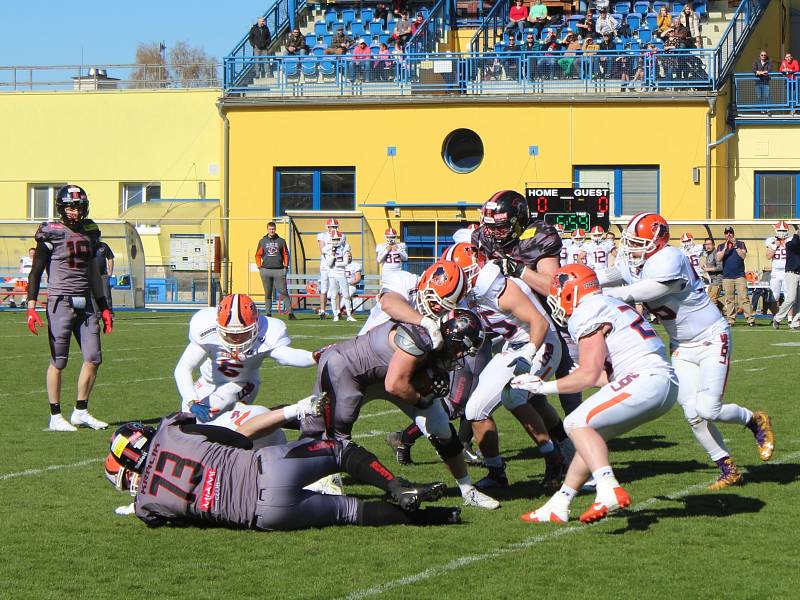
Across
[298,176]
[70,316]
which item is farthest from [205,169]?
[70,316]

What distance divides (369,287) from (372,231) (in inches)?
108

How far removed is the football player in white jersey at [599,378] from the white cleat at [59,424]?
181 inches

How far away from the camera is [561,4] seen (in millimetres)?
32000

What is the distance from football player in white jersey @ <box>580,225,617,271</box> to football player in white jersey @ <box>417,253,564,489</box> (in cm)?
1498

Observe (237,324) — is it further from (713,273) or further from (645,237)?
(713,273)

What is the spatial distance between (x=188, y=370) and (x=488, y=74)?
23.9m

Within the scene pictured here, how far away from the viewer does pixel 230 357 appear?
7.20 meters

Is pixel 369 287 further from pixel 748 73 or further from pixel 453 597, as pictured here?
pixel 453 597

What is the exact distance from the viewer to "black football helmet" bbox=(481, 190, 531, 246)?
26.0 feet

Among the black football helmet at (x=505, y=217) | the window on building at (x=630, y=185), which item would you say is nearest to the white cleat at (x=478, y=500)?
the black football helmet at (x=505, y=217)

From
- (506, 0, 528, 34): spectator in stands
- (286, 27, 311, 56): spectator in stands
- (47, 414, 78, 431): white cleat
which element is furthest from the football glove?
(286, 27, 311, 56): spectator in stands

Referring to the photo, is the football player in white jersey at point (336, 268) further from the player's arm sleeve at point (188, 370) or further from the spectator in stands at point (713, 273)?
the player's arm sleeve at point (188, 370)

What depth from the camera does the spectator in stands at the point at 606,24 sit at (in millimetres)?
30219

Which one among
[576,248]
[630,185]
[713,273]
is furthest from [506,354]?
[630,185]
